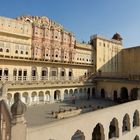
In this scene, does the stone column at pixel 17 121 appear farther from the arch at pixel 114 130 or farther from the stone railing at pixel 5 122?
the arch at pixel 114 130

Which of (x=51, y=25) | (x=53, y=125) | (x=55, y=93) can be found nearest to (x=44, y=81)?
(x=55, y=93)

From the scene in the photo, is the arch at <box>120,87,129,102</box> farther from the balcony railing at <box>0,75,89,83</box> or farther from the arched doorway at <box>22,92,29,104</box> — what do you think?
the arched doorway at <box>22,92,29,104</box>

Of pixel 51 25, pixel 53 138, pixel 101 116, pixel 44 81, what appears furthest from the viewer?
pixel 51 25

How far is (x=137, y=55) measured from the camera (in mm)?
41469

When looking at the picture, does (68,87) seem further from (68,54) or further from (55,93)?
(68,54)

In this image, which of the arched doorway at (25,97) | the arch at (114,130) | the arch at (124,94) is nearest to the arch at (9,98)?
the arched doorway at (25,97)

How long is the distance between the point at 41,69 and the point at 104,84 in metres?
12.0

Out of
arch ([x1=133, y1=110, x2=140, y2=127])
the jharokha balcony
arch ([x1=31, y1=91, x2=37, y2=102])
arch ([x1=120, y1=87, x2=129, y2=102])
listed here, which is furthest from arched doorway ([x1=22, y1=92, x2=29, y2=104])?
arch ([x1=120, y1=87, x2=129, y2=102])

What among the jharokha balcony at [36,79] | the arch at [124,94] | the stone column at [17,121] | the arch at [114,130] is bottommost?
the arch at [114,130]

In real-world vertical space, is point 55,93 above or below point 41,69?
below

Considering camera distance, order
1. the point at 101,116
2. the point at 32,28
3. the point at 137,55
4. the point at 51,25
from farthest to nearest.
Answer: the point at 137,55
the point at 51,25
the point at 32,28
the point at 101,116

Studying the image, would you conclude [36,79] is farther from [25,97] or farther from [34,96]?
[25,97]

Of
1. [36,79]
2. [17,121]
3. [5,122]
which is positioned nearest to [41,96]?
[36,79]

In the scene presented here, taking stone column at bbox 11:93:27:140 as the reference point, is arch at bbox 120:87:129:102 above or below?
below
